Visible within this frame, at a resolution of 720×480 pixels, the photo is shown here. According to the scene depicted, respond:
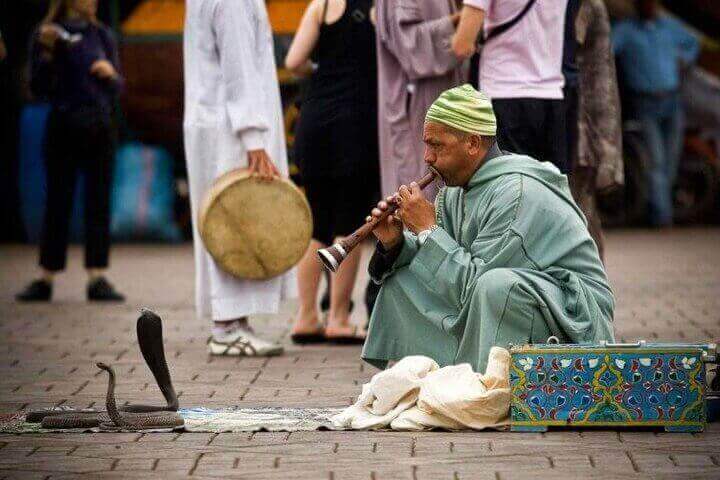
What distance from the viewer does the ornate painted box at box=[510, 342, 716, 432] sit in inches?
214

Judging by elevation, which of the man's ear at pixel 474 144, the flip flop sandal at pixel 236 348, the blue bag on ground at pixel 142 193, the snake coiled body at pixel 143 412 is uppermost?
the man's ear at pixel 474 144

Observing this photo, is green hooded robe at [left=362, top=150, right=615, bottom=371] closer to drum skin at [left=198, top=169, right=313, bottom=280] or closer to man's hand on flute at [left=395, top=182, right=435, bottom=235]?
man's hand on flute at [left=395, top=182, right=435, bottom=235]

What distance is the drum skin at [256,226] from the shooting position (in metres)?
7.51

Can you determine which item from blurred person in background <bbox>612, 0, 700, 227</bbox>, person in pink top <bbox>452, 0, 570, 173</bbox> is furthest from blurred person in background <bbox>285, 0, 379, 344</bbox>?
blurred person in background <bbox>612, 0, 700, 227</bbox>

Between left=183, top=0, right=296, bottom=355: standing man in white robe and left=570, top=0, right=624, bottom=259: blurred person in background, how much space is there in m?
1.39

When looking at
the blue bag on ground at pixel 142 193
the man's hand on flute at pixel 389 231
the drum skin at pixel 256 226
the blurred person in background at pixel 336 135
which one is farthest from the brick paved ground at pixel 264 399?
the blue bag on ground at pixel 142 193

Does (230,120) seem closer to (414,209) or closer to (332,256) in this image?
(332,256)

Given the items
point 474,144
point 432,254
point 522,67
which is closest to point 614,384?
point 432,254

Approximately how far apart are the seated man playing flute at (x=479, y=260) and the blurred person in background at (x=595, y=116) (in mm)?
1734

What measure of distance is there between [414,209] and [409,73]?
6.30 feet

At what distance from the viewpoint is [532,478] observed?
4.82m

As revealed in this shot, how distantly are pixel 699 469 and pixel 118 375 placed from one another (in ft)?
9.90

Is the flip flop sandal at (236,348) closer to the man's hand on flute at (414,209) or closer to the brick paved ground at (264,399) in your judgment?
the brick paved ground at (264,399)

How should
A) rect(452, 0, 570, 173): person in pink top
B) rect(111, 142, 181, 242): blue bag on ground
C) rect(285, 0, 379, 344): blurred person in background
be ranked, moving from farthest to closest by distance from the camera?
rect(111, 142, 181, 242): blue bag on ground, rect(285, 0, 379, 344): blurred person in background, rect(452, 0, 570, 173): person in pink top
